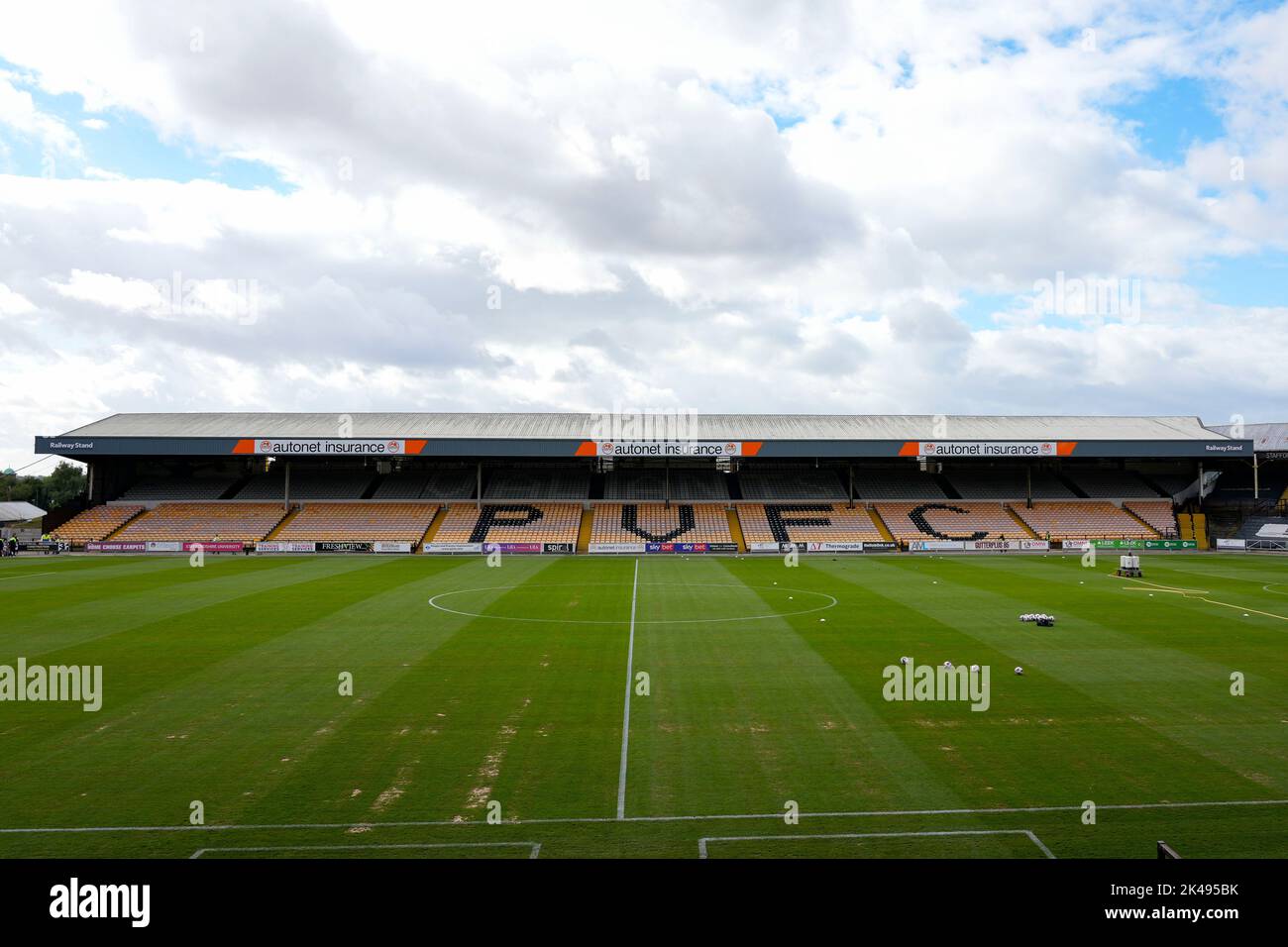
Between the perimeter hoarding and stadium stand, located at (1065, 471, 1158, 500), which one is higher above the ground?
stadium stand, located at (1065, 471, 1158, 500)

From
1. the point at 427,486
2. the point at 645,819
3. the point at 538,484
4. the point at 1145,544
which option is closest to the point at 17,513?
the point at 427,486

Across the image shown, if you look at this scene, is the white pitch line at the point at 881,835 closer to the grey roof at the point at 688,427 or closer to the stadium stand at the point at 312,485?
the grey roof at the point at 688,427

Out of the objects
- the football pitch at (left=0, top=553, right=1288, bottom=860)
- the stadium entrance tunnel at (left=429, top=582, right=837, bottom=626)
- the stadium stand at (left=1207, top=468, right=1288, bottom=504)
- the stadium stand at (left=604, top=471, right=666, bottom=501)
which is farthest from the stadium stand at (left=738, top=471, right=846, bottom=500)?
the football pitch at (left=0, top=553, right=1288, bottom=860)

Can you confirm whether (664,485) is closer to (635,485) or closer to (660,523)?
(635,485)

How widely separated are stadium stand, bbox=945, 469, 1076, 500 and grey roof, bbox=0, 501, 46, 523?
84474 mm

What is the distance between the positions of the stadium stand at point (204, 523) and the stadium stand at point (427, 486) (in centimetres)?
841

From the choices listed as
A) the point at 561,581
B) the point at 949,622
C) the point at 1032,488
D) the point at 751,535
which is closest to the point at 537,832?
the point at 949,622

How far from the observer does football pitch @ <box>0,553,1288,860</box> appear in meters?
10.3

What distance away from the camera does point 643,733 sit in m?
14.5

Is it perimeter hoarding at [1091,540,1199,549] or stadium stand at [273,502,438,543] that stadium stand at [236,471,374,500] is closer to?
stadium stand at [273,502,438,543]

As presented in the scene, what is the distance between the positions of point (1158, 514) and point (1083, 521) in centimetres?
702

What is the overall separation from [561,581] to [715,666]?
1894cm
